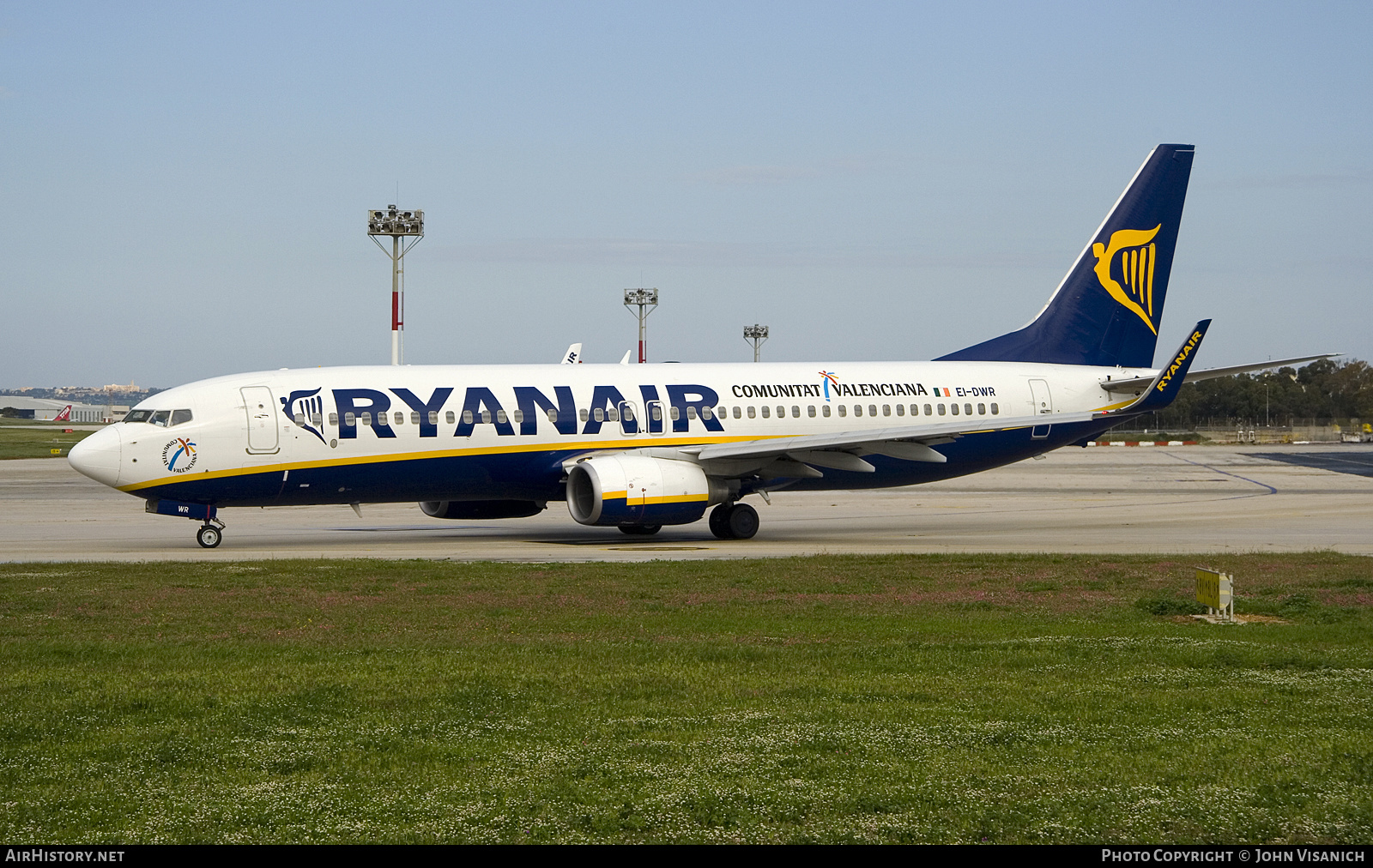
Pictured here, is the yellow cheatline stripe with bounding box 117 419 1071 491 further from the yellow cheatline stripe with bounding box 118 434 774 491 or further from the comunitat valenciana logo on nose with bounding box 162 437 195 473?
the comunitat valenciana logo on nose with bounding box 162 437 195 473

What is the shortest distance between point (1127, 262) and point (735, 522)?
12577 mm

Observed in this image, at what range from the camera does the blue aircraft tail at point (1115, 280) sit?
32.7 meters

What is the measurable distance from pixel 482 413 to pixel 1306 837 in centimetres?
2181

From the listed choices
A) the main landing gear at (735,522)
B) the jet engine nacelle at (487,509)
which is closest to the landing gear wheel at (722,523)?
the main landing gear at (735,522)

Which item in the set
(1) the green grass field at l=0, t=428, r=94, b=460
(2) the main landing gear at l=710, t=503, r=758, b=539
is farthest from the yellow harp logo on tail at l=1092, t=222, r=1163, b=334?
(1) the green grass field at l=0, t=428, r=94, b=460

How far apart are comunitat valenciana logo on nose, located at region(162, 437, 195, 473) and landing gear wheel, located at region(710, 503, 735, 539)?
10849 millimetres

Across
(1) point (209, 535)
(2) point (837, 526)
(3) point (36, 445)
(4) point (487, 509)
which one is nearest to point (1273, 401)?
(3) point (36, 445)

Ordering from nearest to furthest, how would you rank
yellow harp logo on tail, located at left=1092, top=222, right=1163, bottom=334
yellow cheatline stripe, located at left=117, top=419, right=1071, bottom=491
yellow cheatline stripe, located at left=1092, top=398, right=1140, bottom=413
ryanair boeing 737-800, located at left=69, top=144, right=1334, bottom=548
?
yellow cheatline stripe, located at left=117, top=419, right=1071, bottom=491
ryanair boeing 737-800, located at left=69, top=144, right=1334, bottom=548
yellow cheatline stripe, located at left=1092, top=398, right=1140, bottom=413
yellow harp logo on tail, located at left=1092, top=222, right=1163, bottom=334

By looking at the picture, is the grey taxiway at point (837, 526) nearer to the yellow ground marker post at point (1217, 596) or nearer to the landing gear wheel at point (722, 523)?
the landing gear wheel at point (722, 523)

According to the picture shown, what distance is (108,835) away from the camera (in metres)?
7.13

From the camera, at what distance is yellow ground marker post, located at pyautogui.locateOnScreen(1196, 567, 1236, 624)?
50.5ft

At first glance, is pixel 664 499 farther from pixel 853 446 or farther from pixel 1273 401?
pixel 1273 401

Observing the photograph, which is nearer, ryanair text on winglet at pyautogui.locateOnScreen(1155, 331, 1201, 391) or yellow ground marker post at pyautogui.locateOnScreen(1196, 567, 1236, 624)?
yellow ground marker post at pyautogui.locateOnScreen(1196, 567, 1236, 624)

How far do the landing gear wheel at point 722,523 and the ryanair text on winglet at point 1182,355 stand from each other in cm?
1074
